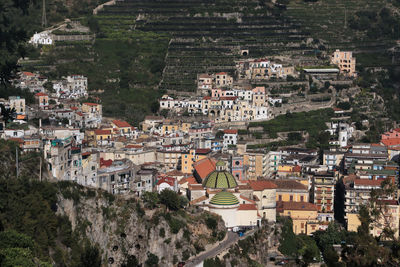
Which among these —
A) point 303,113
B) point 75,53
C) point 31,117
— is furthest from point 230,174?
point 75,53

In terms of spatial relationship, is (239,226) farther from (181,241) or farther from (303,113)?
(303,113)

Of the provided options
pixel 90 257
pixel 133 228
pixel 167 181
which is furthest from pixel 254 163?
pixel 90 257

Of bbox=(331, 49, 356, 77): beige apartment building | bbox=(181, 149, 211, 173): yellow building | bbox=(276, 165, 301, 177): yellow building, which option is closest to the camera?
bbox=(276, 165, 301, 177): yellow building

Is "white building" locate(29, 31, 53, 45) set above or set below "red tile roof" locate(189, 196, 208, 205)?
above

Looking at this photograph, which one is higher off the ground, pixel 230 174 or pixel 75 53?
pixel 75 53

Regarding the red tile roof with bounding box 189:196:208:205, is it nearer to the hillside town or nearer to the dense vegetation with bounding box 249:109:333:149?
the hillside town

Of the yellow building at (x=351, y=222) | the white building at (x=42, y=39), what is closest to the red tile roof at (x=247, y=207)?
the yellow building at (x=351, y=222)

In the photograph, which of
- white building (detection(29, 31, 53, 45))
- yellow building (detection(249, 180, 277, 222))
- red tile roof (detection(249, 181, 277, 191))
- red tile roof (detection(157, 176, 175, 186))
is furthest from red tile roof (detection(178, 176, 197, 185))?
white building (detection(29, 31, 53, 45))
